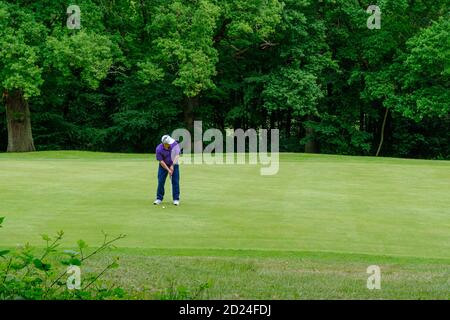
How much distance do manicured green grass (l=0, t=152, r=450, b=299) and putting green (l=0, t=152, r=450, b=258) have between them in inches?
1.1

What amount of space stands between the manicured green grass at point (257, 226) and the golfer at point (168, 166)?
380 mm

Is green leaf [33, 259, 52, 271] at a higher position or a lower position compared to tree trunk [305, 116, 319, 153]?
higher

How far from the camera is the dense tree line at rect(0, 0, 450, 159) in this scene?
39.2m

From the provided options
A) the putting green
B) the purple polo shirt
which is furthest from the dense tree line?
the purple polo shirt

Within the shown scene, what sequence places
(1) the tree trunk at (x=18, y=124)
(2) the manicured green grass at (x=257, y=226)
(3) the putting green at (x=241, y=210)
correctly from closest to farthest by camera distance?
(2) the manicured green grass at (x=257, y=226), (3) the putting green at (x=241, y=210), (1) the tree trunk at (x=18, y=124)

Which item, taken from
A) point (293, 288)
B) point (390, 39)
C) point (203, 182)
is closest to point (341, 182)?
point (203, 182)

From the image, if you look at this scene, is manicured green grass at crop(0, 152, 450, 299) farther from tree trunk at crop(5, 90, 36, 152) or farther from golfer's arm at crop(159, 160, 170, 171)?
tree trunk at crop(5, 90, 36, 152)

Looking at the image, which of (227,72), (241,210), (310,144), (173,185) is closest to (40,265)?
(241,210)

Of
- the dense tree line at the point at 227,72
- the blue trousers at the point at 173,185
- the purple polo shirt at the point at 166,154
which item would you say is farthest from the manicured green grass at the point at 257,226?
the dense tree line at the point at 227,72

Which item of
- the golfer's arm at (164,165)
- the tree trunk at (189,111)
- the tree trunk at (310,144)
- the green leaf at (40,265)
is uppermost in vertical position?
the tree trunk at (189,111)

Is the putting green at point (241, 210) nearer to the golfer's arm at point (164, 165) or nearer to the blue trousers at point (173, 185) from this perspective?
the blue trousers at point (173, 185)

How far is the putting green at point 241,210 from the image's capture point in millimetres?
11750

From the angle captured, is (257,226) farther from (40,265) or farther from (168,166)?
(40,265)
